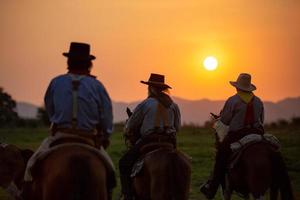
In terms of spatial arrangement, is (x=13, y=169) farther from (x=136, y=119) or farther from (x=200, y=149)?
(x=200, y=149)

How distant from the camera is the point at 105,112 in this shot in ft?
32.9

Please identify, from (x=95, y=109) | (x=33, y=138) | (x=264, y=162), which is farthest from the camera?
(x=33, y=138)

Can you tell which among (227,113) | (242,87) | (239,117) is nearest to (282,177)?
(239,117)

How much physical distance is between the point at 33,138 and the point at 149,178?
108 ft

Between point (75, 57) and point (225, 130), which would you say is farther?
point (225, 130)

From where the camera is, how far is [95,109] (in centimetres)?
992

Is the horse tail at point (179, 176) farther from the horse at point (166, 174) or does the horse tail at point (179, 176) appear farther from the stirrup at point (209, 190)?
the stirrup at point (209, 190)

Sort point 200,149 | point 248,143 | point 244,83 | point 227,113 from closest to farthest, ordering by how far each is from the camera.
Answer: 1. point 248,143
2. point 227,113
3. point 244,83
4. point 200,149

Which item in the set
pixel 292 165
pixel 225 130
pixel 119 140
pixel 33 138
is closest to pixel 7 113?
pixel 33 138

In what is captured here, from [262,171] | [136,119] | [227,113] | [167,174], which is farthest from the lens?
[227,113]

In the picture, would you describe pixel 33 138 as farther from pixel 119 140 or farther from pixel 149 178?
pixel 149 178

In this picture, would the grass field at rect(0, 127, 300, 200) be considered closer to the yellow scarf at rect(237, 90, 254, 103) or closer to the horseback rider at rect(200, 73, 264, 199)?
the horseback rider at rect(200, 73, 264, 199)

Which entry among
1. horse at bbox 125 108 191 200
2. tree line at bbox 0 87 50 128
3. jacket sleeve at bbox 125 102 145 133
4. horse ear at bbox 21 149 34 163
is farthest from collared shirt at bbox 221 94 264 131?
tree line at bbox 0 87 50 128

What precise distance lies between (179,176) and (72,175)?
3.08 metres
